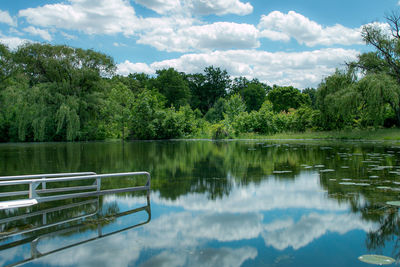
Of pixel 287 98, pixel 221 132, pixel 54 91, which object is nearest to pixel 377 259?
pixel 221 132

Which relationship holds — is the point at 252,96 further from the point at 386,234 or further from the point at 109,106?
the point at 386,234

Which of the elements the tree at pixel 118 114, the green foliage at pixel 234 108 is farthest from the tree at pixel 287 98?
the tree at pixel 118 114

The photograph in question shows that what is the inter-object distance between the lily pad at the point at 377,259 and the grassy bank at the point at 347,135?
28.5 meters

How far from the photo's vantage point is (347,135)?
3256cm

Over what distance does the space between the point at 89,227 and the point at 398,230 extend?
14.1 feet

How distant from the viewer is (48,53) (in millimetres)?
40094

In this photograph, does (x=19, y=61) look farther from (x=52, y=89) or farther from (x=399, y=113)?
(x=399, y=113)

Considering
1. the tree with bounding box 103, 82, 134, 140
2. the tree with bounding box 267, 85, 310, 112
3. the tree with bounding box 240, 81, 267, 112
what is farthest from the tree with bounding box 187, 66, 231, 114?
the tree with bounding box 103, 82, 134, 140

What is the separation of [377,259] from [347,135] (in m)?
31.6

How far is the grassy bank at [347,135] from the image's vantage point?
30020mm

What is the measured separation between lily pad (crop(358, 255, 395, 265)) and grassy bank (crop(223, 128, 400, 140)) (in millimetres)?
28457

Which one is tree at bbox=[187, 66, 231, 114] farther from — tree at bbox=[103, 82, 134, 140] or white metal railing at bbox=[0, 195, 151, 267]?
white metal railing at bbox=[0, 195, 151, 267]

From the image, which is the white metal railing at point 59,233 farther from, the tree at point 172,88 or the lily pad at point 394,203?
the tree at point 172,88

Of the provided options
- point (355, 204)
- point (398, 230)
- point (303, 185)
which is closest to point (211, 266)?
point (398, 230)
